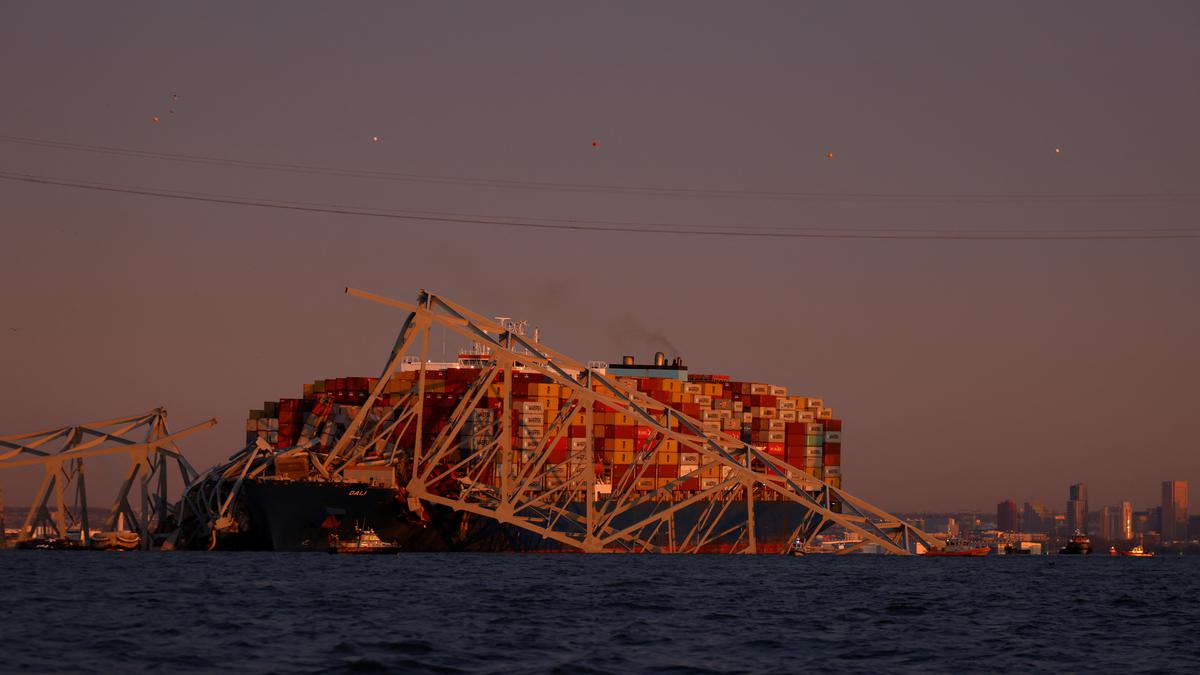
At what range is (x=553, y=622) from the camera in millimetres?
46875

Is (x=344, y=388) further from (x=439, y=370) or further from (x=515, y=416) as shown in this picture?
(x=515, y=416)

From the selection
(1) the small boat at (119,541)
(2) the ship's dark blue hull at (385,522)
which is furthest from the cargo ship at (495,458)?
(1) the small boat at (119,541)

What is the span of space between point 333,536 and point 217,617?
5635 centimetres

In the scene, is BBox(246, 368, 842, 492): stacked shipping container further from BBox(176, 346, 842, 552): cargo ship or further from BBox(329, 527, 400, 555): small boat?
BBox(329, 527, 400, 555): small boat

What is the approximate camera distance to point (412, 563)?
279 ft

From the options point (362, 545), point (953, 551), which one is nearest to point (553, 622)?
point (362, 545)

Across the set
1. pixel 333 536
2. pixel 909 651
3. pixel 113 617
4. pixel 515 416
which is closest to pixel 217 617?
pixel 113 617

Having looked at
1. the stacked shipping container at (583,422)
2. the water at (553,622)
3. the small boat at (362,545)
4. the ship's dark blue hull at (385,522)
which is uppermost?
the stacked shipping container at (583,422)

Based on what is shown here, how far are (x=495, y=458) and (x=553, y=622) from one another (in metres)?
76.1

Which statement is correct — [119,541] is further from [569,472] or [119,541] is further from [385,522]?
[569,472]

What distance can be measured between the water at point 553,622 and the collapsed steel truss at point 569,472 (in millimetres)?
23063

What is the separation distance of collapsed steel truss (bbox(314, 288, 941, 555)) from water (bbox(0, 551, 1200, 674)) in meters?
→ 23.1

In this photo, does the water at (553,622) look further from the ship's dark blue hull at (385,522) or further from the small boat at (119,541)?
the small boat at (119,541)

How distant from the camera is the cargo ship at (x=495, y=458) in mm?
101562
